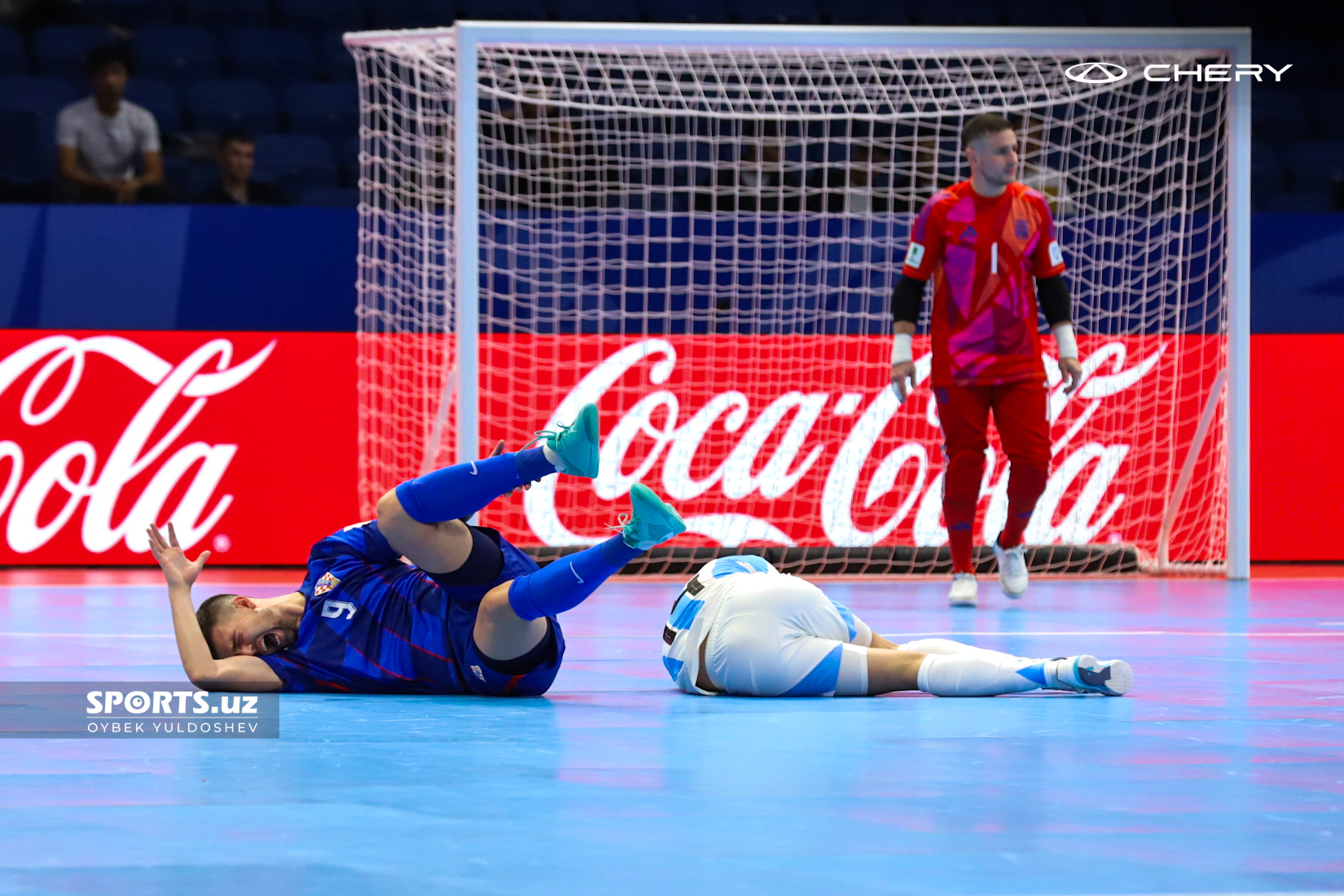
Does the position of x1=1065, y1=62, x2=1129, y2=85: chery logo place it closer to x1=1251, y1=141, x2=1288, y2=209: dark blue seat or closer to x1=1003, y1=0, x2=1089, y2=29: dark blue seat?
x1=1251, y1=141, x2=1288, y2=209: dark blue seat

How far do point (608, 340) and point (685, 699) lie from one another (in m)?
5.19

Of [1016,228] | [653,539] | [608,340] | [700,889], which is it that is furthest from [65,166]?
[700,889]

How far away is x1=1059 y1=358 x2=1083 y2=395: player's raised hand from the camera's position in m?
7.01

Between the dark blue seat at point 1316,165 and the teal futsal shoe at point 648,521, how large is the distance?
326 inches

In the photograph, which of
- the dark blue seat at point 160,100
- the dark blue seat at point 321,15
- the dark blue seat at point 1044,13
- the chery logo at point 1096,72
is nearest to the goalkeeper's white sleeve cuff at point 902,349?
the chery logo at point 1096,72

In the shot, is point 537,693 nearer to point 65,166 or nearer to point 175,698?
point 175,698

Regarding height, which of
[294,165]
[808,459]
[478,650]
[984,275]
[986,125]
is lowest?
[478,650]

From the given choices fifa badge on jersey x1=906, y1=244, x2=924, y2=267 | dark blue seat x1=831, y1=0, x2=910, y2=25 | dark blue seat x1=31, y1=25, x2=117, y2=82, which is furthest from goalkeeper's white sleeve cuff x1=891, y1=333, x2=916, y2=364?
dark blue seat x1=31, y1=25, x2=117, y2=82

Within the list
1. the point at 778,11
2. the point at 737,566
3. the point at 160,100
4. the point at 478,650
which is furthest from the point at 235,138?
the point at 737,566

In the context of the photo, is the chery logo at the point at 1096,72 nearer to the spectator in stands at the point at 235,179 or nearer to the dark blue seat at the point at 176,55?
the spectator in stands at the point at 235,179

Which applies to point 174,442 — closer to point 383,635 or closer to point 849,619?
point 383,635

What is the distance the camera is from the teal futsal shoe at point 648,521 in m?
3.59

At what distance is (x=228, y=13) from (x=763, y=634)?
8.66 meters

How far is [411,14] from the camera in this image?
10867mm
